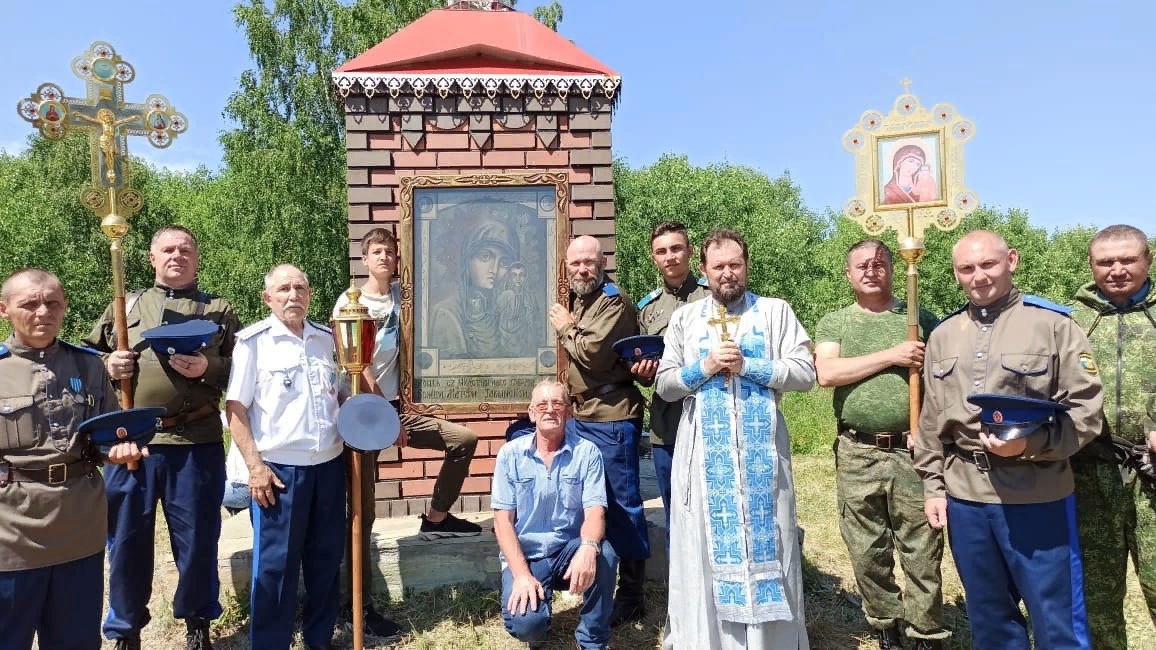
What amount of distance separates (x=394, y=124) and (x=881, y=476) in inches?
141

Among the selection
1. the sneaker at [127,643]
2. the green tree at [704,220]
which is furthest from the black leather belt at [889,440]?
the green tree at [704,220]

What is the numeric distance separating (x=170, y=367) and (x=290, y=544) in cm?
106

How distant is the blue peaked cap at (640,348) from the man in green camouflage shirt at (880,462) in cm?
80

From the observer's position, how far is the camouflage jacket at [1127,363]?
116 inches

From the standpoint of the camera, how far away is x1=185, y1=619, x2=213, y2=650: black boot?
369cm

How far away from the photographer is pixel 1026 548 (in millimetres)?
2732

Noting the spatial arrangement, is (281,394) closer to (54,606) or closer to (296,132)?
(54,606)

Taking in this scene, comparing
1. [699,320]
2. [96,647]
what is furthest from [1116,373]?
[96,647]

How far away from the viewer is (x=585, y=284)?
380 cm

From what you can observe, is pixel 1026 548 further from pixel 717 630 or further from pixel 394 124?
pixel 394 124

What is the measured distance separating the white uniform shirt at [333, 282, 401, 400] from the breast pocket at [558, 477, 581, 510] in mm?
1213

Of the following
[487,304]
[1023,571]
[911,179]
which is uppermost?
[911,179]

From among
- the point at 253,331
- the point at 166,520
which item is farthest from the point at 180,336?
the point at 166,520

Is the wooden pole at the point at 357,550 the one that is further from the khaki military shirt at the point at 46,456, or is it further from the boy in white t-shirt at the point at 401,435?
the khaki military shirt at the point at 46,456
